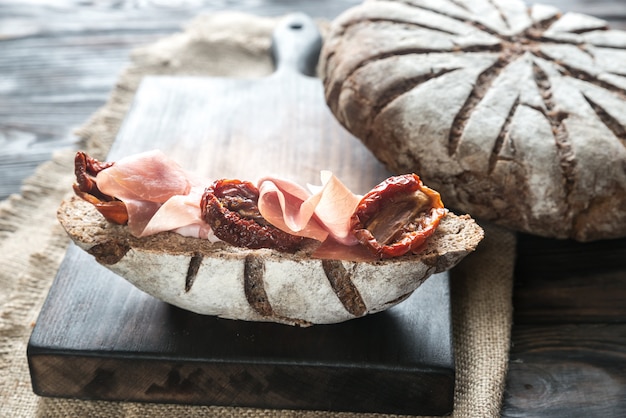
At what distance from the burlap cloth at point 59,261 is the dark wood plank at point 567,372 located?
0.19ft

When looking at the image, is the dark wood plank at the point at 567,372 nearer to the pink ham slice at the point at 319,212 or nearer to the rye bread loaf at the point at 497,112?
the rye bread loaf at the point at 497,112

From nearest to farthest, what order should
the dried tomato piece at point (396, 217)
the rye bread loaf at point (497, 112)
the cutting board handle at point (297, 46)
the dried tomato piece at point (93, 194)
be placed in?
the dried tomato piece at point (396, 217), the dried tomato piece at point (93, 194), the rye bread loaf at point (497, 112), the cutting board handle at point (297, 46)

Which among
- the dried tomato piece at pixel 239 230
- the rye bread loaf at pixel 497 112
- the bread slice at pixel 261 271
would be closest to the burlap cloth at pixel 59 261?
the rye bread loaf at pixel 497 112

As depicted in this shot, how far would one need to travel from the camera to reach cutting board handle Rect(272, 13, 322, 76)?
12.4 ft

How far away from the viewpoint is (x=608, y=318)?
276cm

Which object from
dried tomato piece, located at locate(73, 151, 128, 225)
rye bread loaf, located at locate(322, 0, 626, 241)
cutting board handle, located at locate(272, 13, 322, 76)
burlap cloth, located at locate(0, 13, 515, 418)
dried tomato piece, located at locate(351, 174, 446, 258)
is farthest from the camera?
cutting board handle, located at locate(272, 13, 322, 76)

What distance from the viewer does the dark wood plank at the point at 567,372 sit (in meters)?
2.46

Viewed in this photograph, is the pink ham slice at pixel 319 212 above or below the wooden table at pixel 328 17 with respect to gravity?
above

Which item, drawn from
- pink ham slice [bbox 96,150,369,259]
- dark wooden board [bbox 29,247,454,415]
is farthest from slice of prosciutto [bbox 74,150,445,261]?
dark wooden board [bbox 29,247,454,415]

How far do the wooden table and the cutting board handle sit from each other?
23.3 inches

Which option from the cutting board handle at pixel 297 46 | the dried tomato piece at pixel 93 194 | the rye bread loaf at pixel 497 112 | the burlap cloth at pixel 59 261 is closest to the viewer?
the dried tomato piece at pixel 93 194

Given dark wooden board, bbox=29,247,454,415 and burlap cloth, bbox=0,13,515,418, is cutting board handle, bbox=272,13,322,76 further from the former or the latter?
dark wooden board, bbox=29,247,454,415

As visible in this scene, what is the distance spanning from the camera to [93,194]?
2.34 m

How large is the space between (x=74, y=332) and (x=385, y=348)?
88cm
